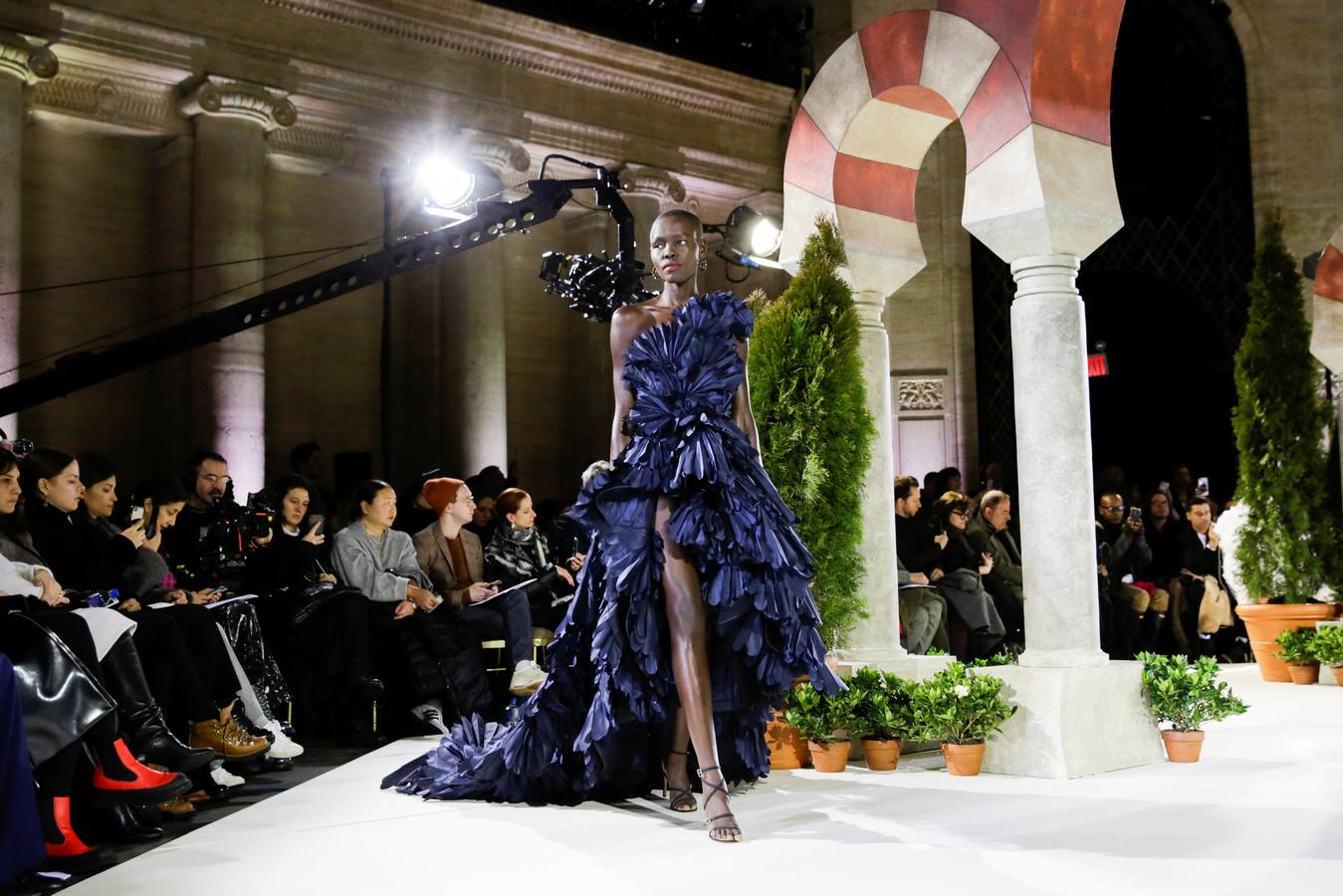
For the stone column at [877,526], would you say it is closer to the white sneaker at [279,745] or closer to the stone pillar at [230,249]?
the white sneaker at [279,745]

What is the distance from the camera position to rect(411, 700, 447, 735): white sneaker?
24.0ft

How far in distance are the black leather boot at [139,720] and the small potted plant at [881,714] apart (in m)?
2.62

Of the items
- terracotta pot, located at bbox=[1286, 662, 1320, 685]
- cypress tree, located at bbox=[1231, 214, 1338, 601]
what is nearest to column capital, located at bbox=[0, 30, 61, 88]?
cypress tree, located at bbox=[1231, 214, 1338, 601]

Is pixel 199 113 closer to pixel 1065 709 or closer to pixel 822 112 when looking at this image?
pixel 822 112

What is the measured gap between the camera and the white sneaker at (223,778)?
17.4 feet

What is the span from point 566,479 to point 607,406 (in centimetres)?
115

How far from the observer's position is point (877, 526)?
6227 millimetres

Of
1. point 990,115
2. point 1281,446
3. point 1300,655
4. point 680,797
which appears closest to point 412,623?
point 680,797

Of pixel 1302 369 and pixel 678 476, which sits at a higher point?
pixel 1302 369

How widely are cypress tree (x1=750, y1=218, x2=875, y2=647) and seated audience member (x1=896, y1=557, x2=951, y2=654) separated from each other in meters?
2.91

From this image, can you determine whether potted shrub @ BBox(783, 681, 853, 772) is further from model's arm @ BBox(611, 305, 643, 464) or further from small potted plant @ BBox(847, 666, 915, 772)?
model's arm @ BBox(611, 305, 643, 464)

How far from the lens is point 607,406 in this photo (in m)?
15.2

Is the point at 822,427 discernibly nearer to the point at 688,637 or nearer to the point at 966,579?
the point at 688,637

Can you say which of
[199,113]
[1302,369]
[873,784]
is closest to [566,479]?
[199,113]
